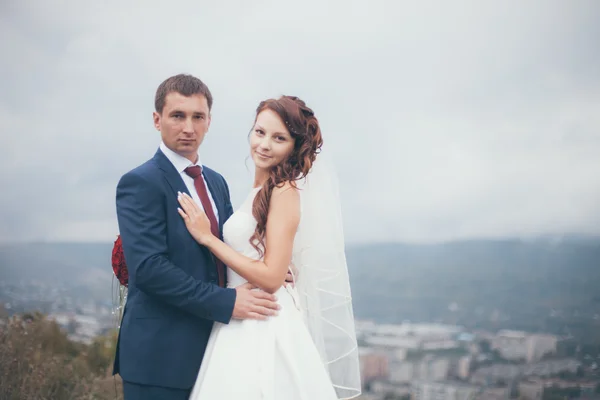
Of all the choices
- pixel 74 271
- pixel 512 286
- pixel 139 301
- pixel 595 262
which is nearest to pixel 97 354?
pixel 74 271

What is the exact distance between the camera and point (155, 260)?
205 cm

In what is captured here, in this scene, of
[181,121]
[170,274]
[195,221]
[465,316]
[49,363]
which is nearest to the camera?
[170,274]

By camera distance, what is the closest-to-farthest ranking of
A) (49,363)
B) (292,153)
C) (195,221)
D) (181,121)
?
(195,221) < (181,121) < (292,153) < (49,363)

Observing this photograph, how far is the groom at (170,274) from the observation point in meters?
2.07

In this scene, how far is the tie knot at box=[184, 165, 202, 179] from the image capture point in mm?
2297

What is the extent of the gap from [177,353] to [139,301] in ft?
0.79

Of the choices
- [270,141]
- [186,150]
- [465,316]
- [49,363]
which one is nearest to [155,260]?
[186,150]

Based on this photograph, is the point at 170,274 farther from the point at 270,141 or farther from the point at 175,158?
the point at 270,141

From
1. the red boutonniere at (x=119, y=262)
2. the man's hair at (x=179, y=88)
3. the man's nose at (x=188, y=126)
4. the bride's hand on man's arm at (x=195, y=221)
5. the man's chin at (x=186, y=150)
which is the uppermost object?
the man's hair at (x=179, y=88)

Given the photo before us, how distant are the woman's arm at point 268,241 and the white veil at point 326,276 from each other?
0.56 ft

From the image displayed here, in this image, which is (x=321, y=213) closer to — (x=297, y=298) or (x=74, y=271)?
(x=297, y=298)

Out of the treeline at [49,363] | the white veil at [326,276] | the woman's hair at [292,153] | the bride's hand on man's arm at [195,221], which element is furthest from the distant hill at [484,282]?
the bride's hand on man's arm at [195,221]

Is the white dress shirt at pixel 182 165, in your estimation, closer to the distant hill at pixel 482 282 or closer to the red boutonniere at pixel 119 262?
the red boutonniere at pixel 119 262

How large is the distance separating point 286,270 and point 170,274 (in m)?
0.44
